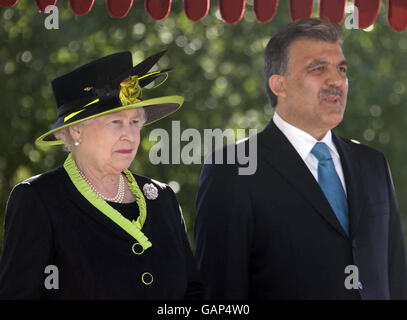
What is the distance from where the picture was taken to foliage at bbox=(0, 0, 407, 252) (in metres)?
7.97

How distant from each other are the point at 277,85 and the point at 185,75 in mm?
4521

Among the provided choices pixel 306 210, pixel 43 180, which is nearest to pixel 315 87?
pixel 306 210

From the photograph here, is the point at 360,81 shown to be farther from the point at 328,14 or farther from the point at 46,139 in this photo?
the point at 46,139

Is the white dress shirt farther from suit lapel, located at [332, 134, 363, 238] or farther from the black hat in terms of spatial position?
the black hat

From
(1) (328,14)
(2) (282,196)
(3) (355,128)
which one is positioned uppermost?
(3) (355,128)

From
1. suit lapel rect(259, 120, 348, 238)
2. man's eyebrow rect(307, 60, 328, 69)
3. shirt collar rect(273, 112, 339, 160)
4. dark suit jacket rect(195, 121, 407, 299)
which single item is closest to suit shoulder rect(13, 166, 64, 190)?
dark suit jacket rect(195, 121, 407, 299)

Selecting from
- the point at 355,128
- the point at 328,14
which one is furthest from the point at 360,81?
the point at 328,14

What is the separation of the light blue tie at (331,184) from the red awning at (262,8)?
2.47 feet

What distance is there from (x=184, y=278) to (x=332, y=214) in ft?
2.50

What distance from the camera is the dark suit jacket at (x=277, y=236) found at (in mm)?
3508

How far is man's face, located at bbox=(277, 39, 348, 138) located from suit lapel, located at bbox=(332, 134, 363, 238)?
0.45ft

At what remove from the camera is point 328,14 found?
4012 mm
